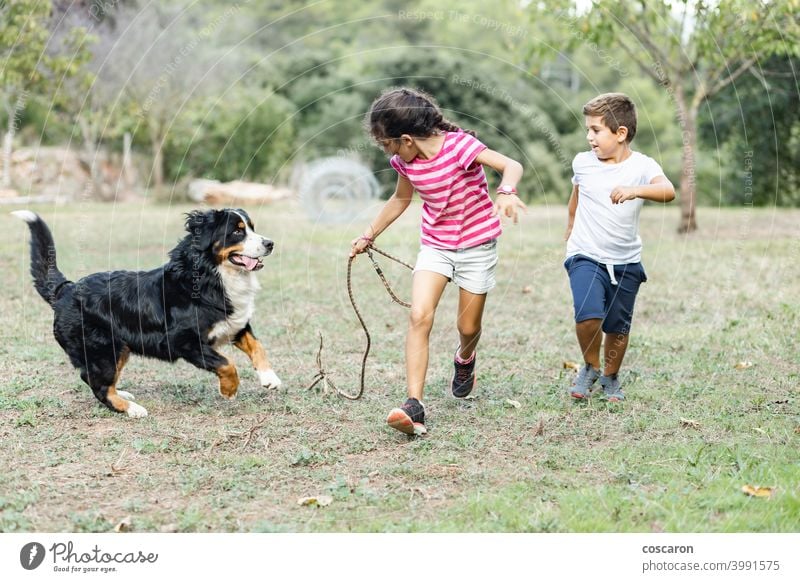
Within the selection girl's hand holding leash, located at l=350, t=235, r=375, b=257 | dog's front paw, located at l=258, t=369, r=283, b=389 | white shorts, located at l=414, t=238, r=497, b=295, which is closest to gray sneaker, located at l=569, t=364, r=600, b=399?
white shorts, located at l=414, t=238, r=497, b=295

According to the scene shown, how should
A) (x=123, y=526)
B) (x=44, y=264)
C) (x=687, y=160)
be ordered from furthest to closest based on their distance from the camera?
(x=687, y=160), (x=44, y=264), (x=123, y=526)

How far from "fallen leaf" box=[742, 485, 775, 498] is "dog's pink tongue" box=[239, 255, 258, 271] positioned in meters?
3.21

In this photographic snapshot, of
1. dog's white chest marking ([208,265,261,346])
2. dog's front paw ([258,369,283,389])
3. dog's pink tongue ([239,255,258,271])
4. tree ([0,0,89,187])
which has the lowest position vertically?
dog's front paw ([258,369,283,389])

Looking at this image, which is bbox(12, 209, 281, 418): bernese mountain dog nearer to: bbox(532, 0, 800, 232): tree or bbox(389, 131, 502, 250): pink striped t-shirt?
bbox(389, 131, 502, 250): pink striped t-shirt

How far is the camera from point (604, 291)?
19.2 ft

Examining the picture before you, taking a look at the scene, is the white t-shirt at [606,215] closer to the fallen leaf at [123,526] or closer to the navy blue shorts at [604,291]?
the navy blue shorts at [604,291]

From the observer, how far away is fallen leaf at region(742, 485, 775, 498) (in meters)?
4.19

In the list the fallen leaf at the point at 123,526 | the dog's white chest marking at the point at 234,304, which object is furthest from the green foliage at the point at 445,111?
the fallen leaf at the point at 123,526

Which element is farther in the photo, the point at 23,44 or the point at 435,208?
the point at 23,44

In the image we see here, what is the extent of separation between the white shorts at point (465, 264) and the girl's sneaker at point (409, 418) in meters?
0.84

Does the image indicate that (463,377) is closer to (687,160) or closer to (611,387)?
(611,387)

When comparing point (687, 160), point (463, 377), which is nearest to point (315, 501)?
point (463, 377)

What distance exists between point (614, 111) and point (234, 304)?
271 cm

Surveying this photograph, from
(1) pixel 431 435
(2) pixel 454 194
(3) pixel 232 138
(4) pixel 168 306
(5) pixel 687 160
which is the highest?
(5) pixel 687 160
